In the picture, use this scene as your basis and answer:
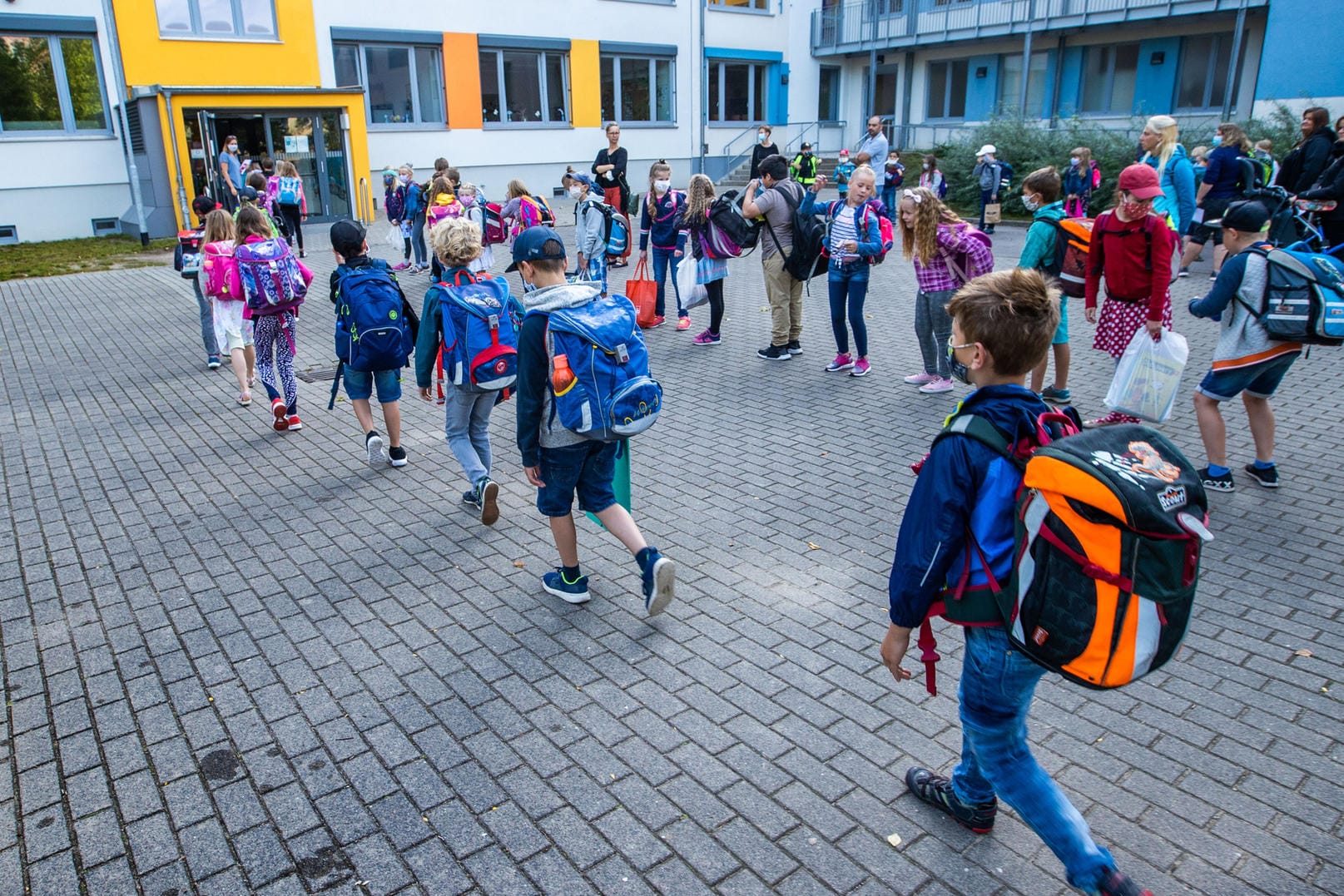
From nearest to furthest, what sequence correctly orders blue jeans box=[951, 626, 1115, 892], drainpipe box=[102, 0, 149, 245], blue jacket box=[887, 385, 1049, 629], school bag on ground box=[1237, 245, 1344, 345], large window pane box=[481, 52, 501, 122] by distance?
blue jacket box=[887, 385, 1049, 629] < blue jeans box=[951, 626, 1115, 892] < school bag on ground box=[1237, 245, 1344, 345] < drainpipe box=[102, 0, 149, 245] < large window pane box=[481, 52, 501, 122]

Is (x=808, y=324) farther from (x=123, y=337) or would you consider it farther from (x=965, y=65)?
(x=965, y=65)

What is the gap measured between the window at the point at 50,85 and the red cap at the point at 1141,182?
2267 centimetres

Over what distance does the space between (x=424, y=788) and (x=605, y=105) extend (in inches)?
1100

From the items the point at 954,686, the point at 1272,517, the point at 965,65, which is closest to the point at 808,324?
the point at 1272,517

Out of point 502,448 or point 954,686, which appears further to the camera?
point 502,448

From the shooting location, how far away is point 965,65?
30.9m

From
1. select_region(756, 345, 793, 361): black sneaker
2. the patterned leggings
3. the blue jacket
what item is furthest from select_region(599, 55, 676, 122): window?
the blue jacket

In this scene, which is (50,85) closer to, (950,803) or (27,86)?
(27,86)

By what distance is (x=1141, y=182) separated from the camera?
6109 millimetres

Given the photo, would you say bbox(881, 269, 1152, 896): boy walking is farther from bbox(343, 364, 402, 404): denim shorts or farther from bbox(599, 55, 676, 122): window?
bbox(599, 55, 676, 122): window

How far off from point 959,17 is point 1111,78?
4892 mm

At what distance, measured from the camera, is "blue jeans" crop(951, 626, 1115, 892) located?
8.86 feet

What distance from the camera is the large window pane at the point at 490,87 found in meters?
26.2

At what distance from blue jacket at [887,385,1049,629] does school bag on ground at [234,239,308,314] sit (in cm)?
606
